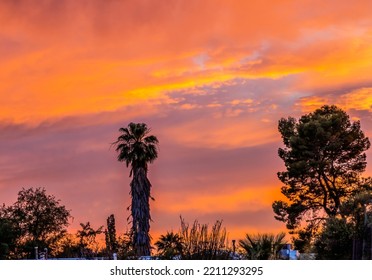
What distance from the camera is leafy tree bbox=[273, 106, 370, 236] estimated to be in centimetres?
3650

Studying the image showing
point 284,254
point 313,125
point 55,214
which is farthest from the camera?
point 55,214

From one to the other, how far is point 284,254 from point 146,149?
2364cm

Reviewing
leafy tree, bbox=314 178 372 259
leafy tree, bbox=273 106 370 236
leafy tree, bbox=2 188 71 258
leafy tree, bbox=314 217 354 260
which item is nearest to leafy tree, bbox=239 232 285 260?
Answer: leafy tree, bbox=314 178 372 259

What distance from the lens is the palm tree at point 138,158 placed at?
40.0 metres

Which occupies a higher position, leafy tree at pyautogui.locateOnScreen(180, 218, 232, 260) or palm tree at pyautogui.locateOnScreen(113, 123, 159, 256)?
palm tree at pyautogui.locateOnScreen(113, 123, 159, 256)

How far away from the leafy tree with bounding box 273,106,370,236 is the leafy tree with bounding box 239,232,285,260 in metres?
19.0

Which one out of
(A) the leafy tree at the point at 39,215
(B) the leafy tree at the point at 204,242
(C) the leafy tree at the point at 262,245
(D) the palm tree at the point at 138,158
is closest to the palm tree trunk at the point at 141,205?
(D) the palm tree at the point at 138,158

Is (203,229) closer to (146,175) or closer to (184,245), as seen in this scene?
(184,245)

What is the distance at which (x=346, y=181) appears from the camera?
3703 centimetres

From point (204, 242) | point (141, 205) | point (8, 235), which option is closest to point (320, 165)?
point (141, 205)

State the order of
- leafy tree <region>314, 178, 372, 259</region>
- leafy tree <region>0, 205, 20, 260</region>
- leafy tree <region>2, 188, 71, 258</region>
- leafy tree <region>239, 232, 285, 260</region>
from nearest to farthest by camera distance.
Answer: leafy tree <region>239, 232, 285, 260</region> → leafy tree <region>314, 178, 372, 259</region> → leafy tree <region>0, 205, 20, 260</region> → leafy tree <region>2, 188, 71, 258</region>

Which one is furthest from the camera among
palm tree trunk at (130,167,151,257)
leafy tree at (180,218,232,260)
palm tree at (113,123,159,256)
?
palm tree at (113,123,159,256)

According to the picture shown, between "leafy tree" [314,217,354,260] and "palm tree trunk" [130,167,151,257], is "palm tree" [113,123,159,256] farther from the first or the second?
"leafy tree" [314,217,354,260]
